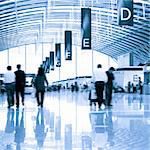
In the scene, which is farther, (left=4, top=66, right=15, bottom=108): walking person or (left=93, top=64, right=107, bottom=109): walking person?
(left=4, top=66, right=15, bottom=108): walking person

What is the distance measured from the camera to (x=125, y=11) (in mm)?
17344

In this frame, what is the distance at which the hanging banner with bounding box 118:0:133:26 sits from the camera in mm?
17219

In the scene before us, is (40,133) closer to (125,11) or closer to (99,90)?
(99,90)

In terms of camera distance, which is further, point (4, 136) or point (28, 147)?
point (4, 136)

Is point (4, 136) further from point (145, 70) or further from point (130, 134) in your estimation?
point (145, 70)

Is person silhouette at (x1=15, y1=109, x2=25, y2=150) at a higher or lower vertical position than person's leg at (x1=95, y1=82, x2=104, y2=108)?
lower

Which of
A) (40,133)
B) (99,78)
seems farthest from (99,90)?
(40,133)

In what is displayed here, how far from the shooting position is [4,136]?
7.73m

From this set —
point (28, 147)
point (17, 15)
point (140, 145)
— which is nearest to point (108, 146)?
point (140, 145)

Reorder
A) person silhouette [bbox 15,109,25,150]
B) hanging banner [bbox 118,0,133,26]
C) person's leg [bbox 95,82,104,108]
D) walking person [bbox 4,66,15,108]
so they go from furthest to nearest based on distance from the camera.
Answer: hanging banner [bbox 118,0,133,26] < walking person [bbox 4,66,15,108] < person's leg [bbox 95,82,104,108] < person silhouette [bbox 15,109,25,150]

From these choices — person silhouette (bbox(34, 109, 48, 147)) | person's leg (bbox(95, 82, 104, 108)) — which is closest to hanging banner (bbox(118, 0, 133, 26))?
person's leg (bbox(95, 82, 104, 108))

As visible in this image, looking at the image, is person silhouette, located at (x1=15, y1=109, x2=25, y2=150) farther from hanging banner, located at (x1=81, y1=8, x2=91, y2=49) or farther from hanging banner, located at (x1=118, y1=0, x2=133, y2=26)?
hanging banner, located at (x1=81, y1=8, x2=91, y2=49)

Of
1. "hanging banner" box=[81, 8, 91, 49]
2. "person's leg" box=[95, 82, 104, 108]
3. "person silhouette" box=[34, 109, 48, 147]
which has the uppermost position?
"hanging banner" box=[81, 8, 91, 49]

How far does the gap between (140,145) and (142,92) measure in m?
33.0
